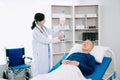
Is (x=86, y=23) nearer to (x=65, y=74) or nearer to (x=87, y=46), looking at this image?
(x=87, y=46)

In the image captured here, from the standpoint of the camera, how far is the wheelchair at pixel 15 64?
13.0 ft

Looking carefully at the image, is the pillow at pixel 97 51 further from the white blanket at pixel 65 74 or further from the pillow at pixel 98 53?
the white blanket at pixel 65 74

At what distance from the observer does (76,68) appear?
2551 millimetres

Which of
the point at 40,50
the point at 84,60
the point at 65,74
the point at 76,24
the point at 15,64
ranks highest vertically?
the point at 76,24

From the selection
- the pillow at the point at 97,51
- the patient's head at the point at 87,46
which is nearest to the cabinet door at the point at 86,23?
the pillow at the point at 97,51

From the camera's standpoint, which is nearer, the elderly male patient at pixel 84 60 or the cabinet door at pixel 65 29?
the elderly male patient at pixel 84 60

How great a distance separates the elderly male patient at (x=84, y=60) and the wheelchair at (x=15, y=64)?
138cm

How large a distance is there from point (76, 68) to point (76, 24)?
84.7 inches

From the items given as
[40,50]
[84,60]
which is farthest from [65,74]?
[40,50]

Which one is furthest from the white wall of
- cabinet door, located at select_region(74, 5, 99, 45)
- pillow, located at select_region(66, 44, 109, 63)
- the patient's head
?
the patient's head

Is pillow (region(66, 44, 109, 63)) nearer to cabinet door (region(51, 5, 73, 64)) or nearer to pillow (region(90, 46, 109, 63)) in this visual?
pillow (region(90, 46, 109, 63))

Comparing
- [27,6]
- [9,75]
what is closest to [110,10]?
[27,6]

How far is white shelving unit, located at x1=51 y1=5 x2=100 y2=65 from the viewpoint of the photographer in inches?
173

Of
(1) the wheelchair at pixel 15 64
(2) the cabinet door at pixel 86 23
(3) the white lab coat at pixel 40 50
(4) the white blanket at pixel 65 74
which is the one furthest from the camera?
(2) the cabinet door at pixel 86 23
